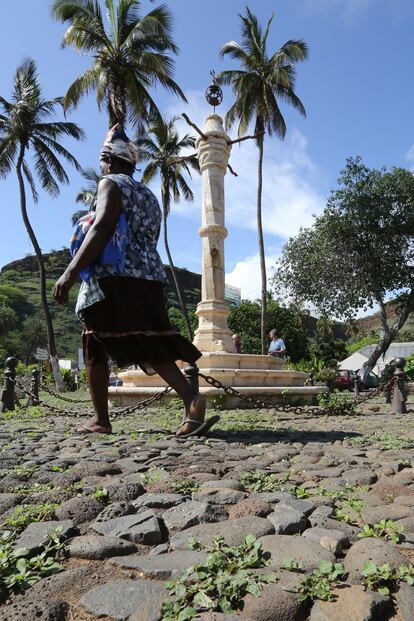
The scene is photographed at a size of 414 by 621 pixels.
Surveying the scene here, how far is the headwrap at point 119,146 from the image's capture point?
3.89 metres

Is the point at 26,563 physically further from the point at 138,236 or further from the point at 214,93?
the point at 214,93

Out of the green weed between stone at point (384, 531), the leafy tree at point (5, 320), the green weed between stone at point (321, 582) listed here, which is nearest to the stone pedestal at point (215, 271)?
the green weed between stone at point (384, 531)

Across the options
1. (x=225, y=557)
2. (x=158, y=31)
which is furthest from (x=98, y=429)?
(x=158, y=31)

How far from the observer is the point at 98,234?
3.46 meters

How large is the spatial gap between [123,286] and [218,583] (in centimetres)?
249

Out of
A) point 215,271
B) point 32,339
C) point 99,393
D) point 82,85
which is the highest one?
point 82,85

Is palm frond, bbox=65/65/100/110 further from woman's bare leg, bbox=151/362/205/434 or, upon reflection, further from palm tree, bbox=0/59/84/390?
woman's bare leg, bbox=151/362/205/434

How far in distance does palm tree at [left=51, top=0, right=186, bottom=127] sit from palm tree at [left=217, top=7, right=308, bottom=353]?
15.2 feet

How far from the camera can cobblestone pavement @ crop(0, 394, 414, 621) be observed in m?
1.27

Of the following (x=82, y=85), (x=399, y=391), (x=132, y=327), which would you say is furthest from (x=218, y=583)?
(x=82, y=85)

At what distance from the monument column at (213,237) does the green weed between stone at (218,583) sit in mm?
8267

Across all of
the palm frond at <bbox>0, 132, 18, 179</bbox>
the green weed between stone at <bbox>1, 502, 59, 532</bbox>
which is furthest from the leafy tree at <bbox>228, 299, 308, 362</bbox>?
the green weed between stone at <bbox>1, 502, 59, 532</bbox>

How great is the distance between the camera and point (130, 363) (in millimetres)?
3811

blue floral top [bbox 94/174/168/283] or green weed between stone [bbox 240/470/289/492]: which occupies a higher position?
blue floral top [bbox 94/174/168/283]
